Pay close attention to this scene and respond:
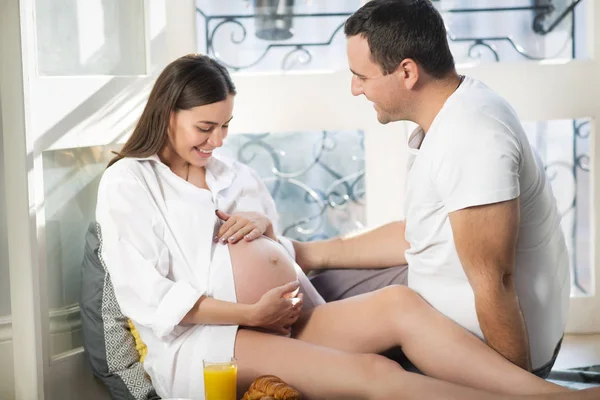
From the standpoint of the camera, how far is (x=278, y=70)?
3.07m

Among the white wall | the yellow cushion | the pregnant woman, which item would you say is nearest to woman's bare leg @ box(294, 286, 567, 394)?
the pregnant woman

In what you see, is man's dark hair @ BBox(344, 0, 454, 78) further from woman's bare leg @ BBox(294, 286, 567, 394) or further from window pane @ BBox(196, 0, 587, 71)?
window pane @ BBox(196, 0, 587, 71)

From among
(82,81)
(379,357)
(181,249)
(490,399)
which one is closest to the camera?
(490,399)

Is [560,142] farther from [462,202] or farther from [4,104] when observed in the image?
[4,104]

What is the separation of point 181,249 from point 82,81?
55cm

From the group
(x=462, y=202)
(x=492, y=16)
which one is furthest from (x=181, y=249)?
(x=492, y=16)

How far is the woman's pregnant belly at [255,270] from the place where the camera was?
86.3 inches

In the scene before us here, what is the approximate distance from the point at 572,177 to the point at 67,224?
177 cm

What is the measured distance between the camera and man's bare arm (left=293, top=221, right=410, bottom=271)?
8.09 ft

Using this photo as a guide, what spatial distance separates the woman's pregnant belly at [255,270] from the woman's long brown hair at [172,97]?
1.14 feet

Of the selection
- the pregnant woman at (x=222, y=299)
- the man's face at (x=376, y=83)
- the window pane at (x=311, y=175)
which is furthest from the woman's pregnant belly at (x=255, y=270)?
the window pane at (x=311, y=175)

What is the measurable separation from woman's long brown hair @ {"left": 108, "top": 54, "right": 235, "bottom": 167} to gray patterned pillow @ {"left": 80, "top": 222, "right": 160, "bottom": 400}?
247 mm

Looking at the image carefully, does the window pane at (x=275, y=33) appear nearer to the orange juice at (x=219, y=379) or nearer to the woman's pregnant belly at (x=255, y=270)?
the woman's pregnant belly at (x=255, y=270)

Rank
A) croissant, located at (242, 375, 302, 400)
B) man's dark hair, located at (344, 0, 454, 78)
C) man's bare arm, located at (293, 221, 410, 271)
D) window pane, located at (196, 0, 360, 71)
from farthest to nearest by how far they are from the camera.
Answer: window pane, located at (196, 0, 360, 71) < man's bare arm, located at (293, 221, 410, 271) < man's dark hair, located at (344, 0, 454, 78) < croissant, located at (242, 375, 302, 400)
